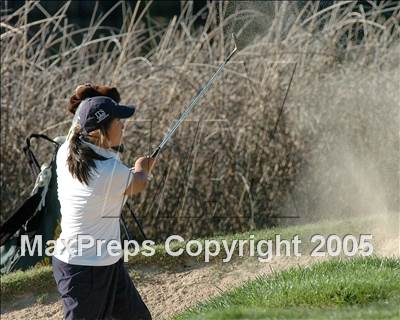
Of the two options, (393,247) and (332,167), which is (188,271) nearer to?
(393,247)

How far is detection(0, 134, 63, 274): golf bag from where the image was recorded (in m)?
9.29

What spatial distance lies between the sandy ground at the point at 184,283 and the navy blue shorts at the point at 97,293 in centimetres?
198

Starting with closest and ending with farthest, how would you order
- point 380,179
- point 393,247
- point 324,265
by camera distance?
point 324,265
point 393,247
point 380,179

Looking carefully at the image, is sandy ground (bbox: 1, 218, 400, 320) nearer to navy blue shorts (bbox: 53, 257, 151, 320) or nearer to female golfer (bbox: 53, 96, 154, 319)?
navy blue shorts (bbox: 53, 257, 151, 320)

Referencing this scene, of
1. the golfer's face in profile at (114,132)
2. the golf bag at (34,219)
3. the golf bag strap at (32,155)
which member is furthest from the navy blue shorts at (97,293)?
the golf bag strap at (32,155)

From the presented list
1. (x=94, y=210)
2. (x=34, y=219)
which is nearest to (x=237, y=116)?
(x=34, y=219)

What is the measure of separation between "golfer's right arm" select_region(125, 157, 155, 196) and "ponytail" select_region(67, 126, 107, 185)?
21 centimetres

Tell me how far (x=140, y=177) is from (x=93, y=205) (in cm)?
32

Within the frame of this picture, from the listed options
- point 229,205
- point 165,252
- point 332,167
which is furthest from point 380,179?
point 165,252

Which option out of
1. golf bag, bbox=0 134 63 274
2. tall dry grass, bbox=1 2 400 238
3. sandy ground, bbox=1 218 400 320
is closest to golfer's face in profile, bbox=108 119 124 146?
sandy ground, bbox=1 218 400 320

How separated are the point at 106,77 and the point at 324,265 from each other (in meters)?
4.64

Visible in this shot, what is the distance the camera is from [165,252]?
9.55m

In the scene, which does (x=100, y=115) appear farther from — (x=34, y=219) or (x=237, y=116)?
(x=237, y=116)

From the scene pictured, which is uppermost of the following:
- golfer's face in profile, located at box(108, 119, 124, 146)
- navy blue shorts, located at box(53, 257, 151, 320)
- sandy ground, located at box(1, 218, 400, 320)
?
golfer's face in profile, located at box(108, 119, 124, 146)
